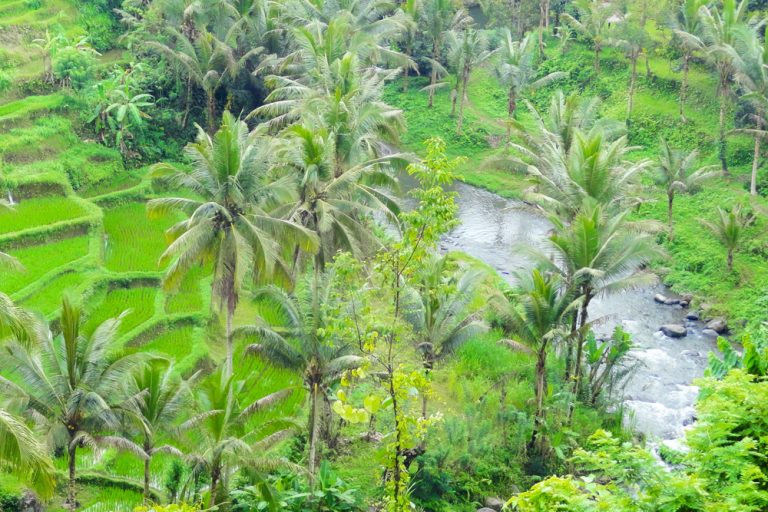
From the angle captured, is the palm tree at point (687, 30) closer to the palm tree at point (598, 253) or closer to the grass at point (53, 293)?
the palm tree at point (598, 253)

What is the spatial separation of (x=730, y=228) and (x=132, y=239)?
1860 cm

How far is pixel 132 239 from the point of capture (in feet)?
80.3

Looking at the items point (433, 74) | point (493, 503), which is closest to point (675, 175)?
point (433, 74)

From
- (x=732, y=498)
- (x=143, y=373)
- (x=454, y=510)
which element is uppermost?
(x=732, y=498)

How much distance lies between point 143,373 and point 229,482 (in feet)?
9.23

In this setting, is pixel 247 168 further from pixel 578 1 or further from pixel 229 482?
pixel 578 1

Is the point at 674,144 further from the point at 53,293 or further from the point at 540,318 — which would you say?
the point at 53,293

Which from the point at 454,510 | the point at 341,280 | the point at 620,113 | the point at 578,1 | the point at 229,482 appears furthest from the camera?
the point at 578,1

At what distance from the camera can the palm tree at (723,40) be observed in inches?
1143

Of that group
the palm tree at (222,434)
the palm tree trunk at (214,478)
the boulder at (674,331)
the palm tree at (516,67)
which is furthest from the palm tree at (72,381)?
the palm tree at (516,67)

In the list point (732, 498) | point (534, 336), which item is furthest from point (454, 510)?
point (732, 498)

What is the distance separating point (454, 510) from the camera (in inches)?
661

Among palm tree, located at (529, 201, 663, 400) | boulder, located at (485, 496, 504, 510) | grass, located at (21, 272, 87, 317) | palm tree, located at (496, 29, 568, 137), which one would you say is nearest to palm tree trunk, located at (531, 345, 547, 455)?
palm tree, located at (529, 201, 663, 400)

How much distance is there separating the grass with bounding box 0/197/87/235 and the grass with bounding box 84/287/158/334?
11.7ft
